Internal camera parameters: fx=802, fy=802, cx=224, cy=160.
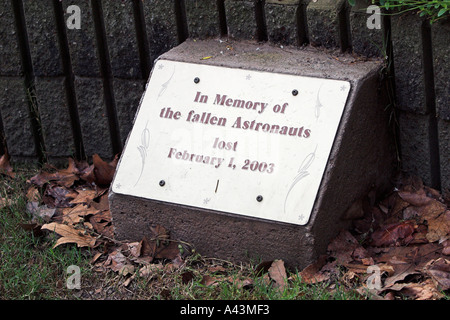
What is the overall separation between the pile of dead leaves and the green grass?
3.5 inches

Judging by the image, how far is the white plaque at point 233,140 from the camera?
2893 mm

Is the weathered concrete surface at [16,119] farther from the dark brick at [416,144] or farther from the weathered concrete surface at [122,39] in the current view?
the dark brick at [416,144]

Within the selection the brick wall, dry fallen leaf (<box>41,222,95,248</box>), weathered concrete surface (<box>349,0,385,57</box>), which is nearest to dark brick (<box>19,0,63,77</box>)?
the brick wall

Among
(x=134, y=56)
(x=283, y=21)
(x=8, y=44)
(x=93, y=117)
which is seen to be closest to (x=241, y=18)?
(x=283, y=21)

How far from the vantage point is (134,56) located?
11.4ft

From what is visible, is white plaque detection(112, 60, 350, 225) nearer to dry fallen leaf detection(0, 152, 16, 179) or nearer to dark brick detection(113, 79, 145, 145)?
dark brick detection(113, 79, 145, 145)

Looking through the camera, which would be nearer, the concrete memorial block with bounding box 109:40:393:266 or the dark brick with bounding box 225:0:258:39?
the concrete memorial block with bounding box 109:40:393:266

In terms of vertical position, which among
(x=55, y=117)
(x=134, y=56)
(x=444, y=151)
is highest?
(x=134, y=56)

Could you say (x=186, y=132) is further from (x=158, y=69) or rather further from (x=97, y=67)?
(x=97, y=67)

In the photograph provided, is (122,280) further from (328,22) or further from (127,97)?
(328,22)

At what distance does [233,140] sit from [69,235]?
765 millimetres

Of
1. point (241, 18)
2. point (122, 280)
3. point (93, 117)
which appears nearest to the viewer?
point (122, 280)

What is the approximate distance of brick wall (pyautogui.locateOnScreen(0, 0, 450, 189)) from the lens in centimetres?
310

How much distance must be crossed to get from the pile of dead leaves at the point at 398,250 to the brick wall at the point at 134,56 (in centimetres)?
15
